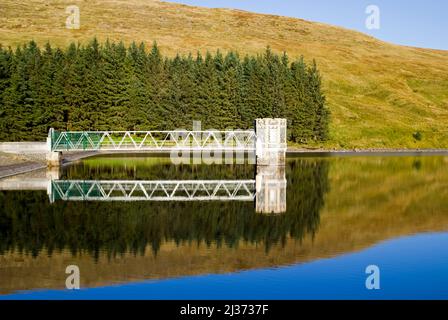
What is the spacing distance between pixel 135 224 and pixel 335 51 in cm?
14963

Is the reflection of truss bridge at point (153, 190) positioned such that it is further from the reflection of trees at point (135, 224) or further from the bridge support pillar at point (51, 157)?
the bridge support pillar at point (51, 157)

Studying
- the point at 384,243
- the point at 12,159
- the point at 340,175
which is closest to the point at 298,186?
the point at 340,175

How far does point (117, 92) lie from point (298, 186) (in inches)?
2130

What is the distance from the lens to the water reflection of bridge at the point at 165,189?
38.1 meters

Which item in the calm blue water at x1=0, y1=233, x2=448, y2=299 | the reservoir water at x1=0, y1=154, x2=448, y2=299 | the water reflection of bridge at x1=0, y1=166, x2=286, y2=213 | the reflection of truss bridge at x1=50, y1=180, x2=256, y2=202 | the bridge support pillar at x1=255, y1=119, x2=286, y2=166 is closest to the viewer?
the calm blue water at x1=0, y1=233, x2=448, y2=299

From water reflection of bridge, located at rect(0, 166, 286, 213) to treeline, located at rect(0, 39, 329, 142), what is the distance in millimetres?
36714

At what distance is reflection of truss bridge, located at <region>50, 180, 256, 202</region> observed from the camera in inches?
1522

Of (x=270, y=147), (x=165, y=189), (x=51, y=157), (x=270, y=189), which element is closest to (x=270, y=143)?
(x=270, y=147)

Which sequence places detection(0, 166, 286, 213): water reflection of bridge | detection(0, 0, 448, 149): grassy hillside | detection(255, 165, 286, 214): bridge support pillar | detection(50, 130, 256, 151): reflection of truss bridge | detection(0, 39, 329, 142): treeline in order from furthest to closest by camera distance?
detection(0, 0, 448, 149): grassy hillside → detection(0, 39, 329, 142): treeline → detection(50, 130, 256, 151): reflection of truss bridge → detection(0, 166, 286, 213): water reflection of bridge → detection(255, 165, 286, 214): bridge support pillar

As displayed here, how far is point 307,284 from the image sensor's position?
19.2 metres

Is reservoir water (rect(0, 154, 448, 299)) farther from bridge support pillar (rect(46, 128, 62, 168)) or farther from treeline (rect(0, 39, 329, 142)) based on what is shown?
treeline (rect(0, 39, 329, 142))

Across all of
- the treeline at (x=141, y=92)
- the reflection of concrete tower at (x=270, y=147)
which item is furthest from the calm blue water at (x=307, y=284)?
the treeline at (x=141, y=92)

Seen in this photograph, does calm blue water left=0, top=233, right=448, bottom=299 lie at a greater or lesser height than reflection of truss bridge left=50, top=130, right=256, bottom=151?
lesser

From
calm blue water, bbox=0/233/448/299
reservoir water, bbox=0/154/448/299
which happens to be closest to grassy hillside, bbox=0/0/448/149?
reservoir water, bbox=0/154/448/299
